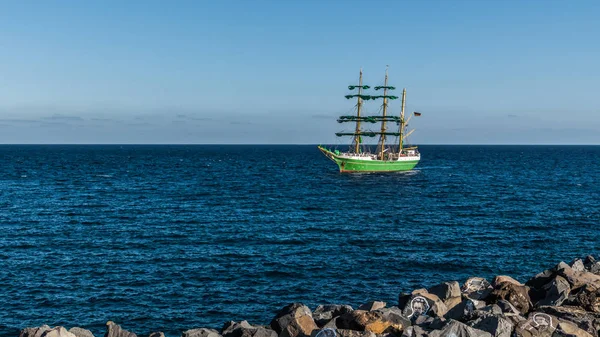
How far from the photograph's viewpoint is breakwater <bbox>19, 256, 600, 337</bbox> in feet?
44.3

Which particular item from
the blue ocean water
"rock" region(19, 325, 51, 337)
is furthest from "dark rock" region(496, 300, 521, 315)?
"rock" region(19, 325, 51, 337)

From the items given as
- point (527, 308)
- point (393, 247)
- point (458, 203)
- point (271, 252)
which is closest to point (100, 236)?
point (271, 252)

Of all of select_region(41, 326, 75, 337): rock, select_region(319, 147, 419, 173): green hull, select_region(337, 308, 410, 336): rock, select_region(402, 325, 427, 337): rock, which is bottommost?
select_region(41, 326, 75, 337): rock

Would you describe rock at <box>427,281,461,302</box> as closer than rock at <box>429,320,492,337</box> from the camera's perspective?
No

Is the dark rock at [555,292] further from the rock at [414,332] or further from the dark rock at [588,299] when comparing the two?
the rock at [414,332]

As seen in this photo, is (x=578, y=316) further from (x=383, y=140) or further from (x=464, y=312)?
(x=383, y=140)

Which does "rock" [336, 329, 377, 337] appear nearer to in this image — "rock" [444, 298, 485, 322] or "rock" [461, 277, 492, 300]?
"rock" [444, 298, 485, 322]

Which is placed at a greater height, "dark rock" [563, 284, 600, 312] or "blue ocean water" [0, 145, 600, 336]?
"dark rock" [563, 284, 600, 312]

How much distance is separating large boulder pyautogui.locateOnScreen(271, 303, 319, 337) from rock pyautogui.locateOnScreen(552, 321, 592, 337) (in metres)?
6.44

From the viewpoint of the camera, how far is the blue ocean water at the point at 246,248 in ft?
81.9

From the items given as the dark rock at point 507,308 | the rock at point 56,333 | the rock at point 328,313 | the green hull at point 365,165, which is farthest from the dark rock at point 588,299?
the green hull at point 365,165

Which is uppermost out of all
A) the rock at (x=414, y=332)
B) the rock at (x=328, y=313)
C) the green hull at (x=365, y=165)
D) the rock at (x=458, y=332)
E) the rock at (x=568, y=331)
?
the green hull at (x=365, y=165)

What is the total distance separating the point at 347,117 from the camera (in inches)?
4808

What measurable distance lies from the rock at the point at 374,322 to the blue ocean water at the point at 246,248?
29.2 feet
